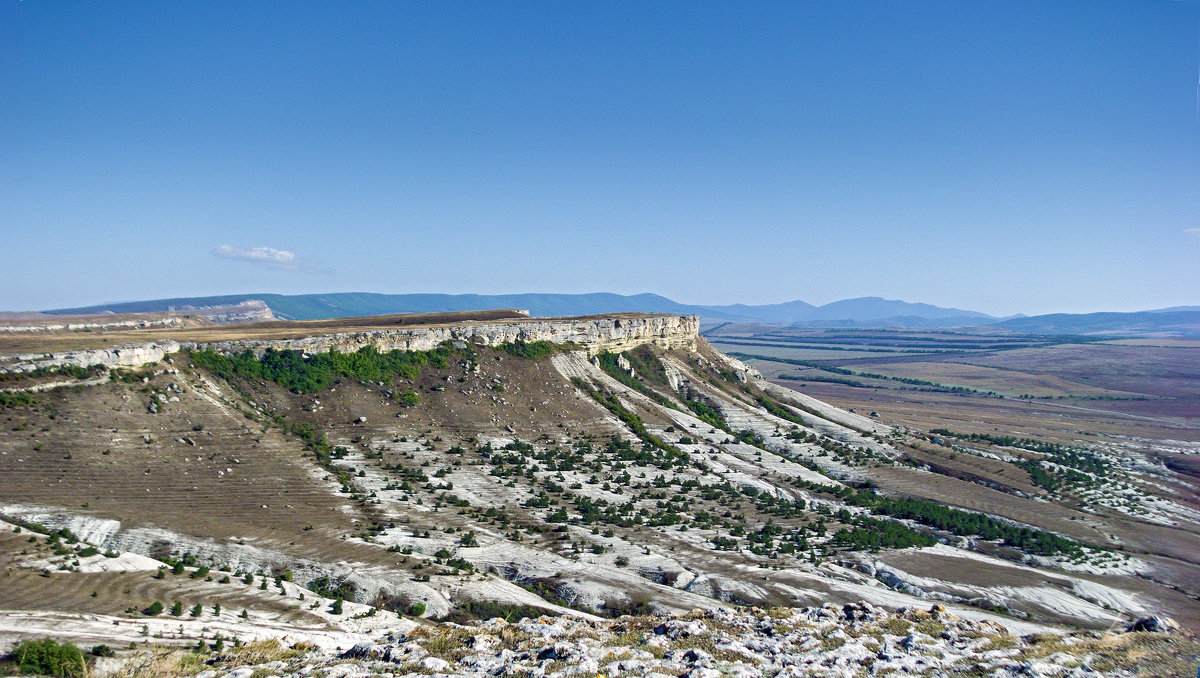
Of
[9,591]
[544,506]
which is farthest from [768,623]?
[9,591]

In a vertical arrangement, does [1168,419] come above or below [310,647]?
below

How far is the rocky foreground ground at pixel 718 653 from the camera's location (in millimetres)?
15938

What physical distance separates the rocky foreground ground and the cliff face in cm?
3044

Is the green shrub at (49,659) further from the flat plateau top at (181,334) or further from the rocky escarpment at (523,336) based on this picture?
the rocky escarpment at (523,336)

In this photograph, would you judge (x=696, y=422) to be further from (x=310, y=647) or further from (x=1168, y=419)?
(x=1168, y=419)

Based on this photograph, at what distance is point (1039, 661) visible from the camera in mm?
16172

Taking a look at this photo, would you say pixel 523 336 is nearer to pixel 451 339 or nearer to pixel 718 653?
pixel 451 339

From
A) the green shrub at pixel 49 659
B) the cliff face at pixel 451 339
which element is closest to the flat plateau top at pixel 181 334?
the cliff face at pixel 451 339

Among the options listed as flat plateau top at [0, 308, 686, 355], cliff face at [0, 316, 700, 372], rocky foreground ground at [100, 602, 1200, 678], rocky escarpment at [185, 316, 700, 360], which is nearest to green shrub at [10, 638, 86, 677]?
rocky foreground ground at [100, 602, 1200, 678]

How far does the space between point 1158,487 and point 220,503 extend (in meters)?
78.9

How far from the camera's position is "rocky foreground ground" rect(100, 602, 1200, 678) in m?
15.9

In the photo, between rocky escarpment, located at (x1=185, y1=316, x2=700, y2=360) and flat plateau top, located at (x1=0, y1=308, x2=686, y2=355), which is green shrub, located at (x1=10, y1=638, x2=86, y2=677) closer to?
flat plateau top, located at (x1=0, y1=308, x2=686, y2=355)

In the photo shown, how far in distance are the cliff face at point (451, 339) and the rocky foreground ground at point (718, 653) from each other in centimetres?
3044

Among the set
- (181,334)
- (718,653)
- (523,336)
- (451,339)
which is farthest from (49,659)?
(523,336)
